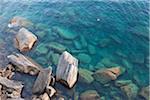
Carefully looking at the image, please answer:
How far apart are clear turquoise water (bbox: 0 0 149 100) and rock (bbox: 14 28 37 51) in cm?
65

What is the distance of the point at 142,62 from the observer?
32.2 m

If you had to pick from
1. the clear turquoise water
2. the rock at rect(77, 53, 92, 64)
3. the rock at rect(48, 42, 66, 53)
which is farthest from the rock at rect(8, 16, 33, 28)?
the rock at rect(77, 53, 92, 64)

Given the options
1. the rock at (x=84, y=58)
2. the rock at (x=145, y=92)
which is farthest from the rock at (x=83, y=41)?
the rock at (x=145, y=92)

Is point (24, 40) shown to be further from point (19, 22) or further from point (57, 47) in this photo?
point (19, 22)

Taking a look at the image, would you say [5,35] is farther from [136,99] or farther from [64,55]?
[136,99]

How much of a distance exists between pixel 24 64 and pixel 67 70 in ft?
14.7

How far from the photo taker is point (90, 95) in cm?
2822

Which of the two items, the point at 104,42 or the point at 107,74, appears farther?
the point at 104,42

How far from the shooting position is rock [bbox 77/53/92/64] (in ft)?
107

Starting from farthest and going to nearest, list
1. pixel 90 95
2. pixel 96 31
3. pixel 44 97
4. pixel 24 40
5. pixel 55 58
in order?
pixel 96 31 < pixel 24 40 < pixel 55 58 < pixel 90 95 < pixel 44 97

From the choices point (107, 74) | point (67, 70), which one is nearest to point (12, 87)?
point (67, 70)

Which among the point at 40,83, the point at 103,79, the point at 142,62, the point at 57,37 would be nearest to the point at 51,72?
the point at 40,83

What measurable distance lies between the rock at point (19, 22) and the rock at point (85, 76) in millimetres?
10888

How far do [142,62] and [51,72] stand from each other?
953 centimetres
